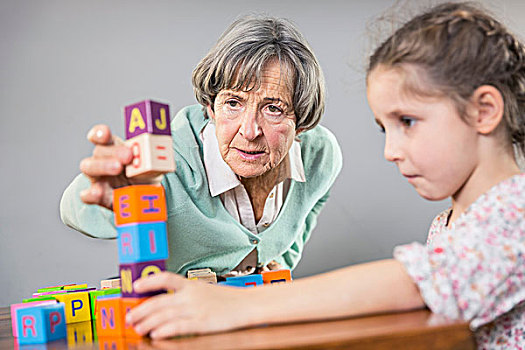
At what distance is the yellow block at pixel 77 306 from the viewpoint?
1.03 m

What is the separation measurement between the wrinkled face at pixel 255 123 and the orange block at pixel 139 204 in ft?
2.44

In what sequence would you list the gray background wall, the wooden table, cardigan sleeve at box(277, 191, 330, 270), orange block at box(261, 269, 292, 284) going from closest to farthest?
the wooden table < orange block at box(261, 269, 292, 284) < cardigan sleeve at box(277, 191, 330, 270) < the gray background wall

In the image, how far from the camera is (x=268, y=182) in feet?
5.63

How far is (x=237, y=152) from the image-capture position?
59.3 inches

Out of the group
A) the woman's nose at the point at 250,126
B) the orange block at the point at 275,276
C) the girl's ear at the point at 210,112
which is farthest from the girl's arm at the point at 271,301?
the girl's ear at the point at 210,112

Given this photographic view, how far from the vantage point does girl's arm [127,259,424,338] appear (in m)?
0.64

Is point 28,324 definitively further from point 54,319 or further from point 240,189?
point 240,189

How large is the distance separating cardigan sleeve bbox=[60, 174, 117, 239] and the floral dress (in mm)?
1003

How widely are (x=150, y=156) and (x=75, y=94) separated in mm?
1720

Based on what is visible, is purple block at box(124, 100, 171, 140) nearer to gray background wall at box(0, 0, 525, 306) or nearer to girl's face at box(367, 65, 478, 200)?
girl's face at box(367, 65, 478, 200)

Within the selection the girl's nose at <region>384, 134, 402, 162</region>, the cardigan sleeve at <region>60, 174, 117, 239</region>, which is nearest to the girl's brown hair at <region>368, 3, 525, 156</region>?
the girl's nose at <region>384, 134, 402, 162</region>

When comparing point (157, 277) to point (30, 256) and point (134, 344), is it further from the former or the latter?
point (30, 256)

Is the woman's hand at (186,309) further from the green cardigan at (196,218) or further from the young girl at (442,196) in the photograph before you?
the green cardigan at (196,218)

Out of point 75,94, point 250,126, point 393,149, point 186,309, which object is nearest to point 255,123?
point 250,126
